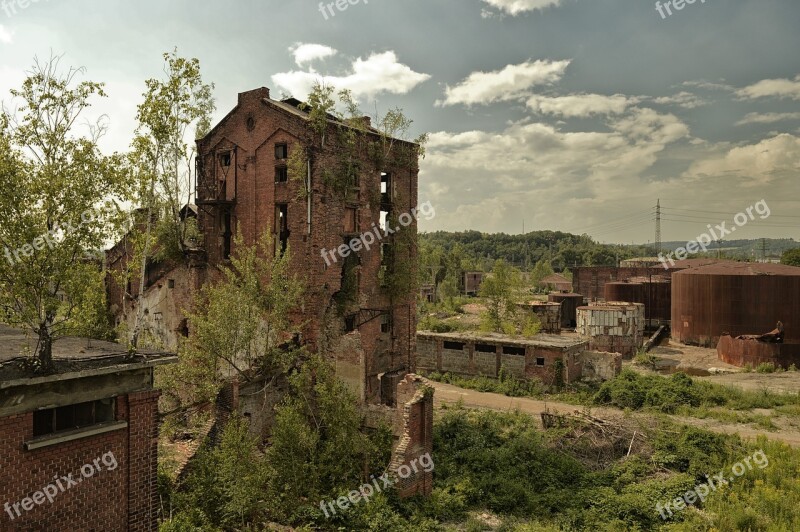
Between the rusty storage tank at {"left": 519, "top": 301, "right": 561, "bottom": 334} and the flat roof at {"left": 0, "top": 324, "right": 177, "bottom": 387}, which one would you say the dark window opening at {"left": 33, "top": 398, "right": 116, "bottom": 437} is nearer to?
the flat roof at {"left": 0, "top": 324, "right": 177, "bottom": 387}

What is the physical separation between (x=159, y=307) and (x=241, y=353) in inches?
322

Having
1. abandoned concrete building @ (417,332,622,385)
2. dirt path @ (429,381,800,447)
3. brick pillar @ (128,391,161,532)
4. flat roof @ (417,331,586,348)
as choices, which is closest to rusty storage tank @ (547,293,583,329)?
A: flat roof @ (417,331,586,348)

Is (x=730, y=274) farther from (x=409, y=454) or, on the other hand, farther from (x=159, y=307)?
(x=159, y=307)

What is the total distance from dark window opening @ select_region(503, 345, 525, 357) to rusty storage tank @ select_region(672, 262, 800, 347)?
18.7 m

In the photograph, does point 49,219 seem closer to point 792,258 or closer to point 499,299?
point 499,299

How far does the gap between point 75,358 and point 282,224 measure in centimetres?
1110

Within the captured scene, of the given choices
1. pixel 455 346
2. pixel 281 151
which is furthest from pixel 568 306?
pixel 281 151

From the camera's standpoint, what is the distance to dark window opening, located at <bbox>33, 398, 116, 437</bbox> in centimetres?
883

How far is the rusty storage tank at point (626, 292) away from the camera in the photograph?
1855 inches

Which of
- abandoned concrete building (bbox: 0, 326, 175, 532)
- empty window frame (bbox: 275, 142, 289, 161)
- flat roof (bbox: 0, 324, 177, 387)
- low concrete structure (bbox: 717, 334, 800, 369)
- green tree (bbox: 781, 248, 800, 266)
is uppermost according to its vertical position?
empty window frame (bbox: 275, 142, 289, 161)

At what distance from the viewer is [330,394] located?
1417cm

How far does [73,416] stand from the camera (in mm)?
9195

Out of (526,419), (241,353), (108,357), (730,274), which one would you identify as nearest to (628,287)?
(730,274)

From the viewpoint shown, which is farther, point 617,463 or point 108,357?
point 617,463
